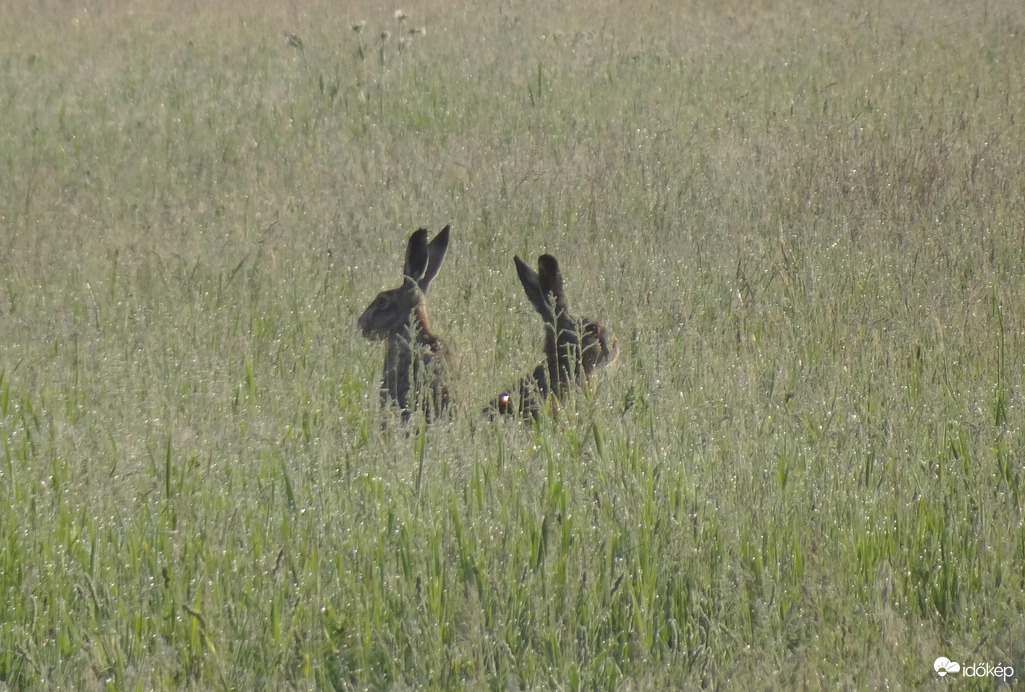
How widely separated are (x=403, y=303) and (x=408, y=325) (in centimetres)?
28

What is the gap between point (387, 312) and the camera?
593 centimetres

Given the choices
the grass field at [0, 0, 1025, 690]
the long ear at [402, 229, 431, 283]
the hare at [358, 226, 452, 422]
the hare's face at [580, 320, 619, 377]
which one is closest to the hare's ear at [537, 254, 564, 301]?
the hare's face at [580, 320, 619, 377]

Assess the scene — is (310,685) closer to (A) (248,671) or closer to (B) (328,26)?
(A) (248,671)

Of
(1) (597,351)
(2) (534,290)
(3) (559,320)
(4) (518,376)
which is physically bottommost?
(4) (518,376)

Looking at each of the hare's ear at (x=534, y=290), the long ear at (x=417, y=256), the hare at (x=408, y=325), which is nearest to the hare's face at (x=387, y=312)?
the hare at (x=408, y=325)

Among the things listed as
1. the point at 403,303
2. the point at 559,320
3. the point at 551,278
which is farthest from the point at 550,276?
the point at 403,303

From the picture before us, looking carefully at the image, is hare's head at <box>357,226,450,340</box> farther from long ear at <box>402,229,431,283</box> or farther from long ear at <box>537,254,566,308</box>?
long ear at <box>537,254,566,308</box>

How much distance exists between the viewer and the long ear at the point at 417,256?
19.6 ft

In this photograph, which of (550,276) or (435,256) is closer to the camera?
(550,276)

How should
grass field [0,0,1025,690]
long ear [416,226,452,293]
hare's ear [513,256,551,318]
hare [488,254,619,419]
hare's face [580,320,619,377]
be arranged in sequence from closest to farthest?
grass field [0,0,1025,690] < hare [488,254,619,419] < hare's face [580,320,619,377] < hare's ear [513,256,551,318] < long ear [416,226,452,293]

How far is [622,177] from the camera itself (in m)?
8.43

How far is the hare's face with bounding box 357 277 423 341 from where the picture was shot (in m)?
5.89

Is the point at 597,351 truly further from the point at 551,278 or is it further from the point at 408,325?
the point at 408,325

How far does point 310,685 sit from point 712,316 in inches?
136
